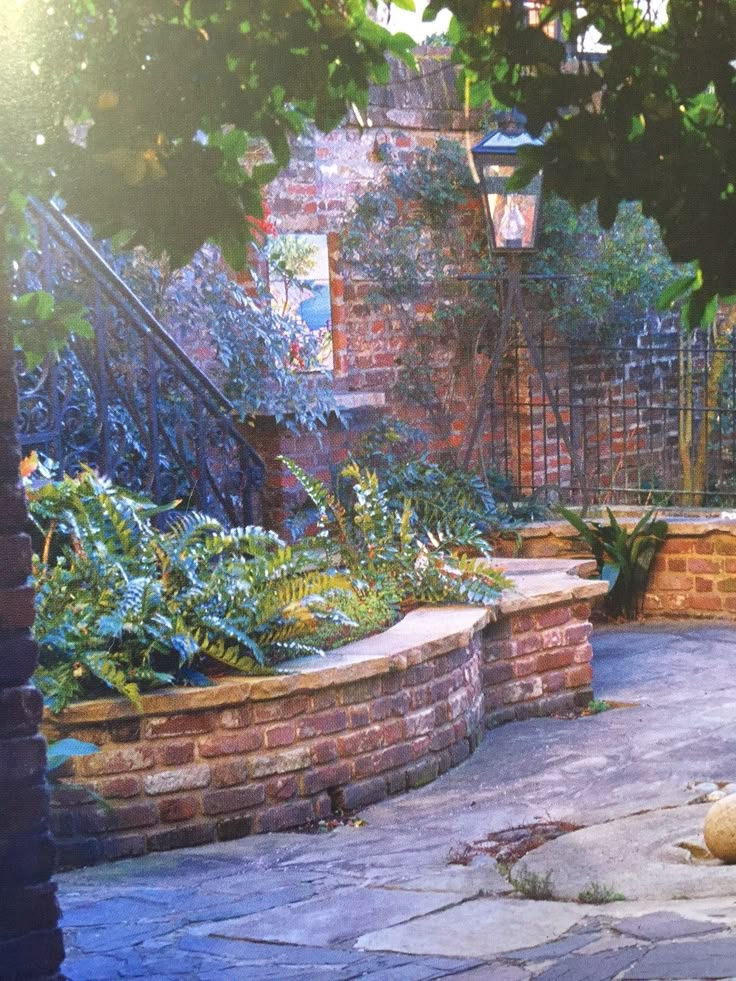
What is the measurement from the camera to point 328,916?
14.3 feet

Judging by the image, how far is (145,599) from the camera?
555 centimetres

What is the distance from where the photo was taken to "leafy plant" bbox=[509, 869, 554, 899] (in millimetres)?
4469

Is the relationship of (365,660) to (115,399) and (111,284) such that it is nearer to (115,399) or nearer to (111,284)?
(111,284)

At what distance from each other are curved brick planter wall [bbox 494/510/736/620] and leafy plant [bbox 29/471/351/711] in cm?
370

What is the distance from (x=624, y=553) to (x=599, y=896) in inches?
215

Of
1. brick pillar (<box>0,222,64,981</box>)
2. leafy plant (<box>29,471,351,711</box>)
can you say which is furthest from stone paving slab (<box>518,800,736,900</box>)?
brick pillar (<box>0,222,64,981</box>)

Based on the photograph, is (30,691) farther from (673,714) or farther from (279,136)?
(673,714)

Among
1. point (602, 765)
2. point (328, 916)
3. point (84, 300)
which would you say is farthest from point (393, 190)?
point (328, 916)

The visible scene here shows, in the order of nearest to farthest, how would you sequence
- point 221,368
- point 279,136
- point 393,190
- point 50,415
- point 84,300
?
point 279,136, point 50,415, point 84,300, point 221,368, point 393,190

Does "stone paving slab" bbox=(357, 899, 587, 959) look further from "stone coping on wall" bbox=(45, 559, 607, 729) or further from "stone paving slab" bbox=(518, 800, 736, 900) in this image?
"stone coping on wall" bbox=(45, 559, 607, 729)

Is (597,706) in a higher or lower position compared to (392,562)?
lower

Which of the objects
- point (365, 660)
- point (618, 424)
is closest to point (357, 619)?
point (365, 660)

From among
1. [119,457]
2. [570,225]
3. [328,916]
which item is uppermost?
[570,225]

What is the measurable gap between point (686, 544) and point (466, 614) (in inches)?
130
